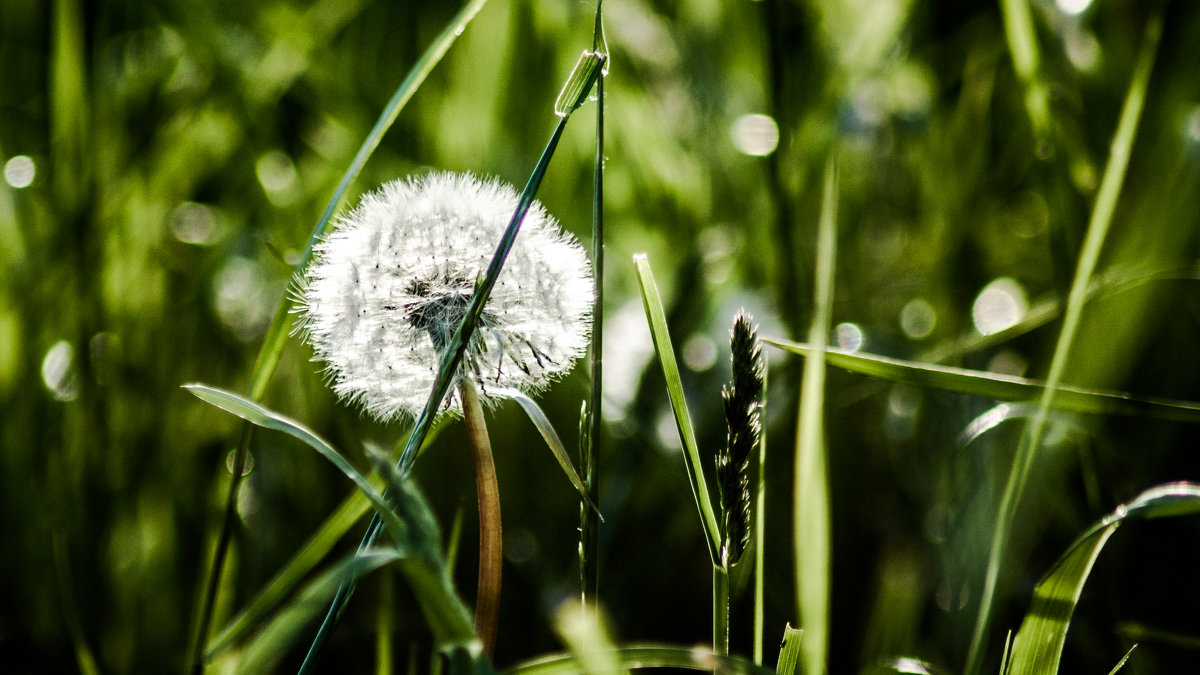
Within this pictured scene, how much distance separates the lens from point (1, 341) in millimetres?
1370

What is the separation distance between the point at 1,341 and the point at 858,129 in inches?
70.8

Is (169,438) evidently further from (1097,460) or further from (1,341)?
(1097,460)

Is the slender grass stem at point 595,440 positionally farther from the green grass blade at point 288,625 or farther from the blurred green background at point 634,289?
the blurred green background at point 634,289

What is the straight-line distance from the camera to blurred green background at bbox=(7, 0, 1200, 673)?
3.82ft

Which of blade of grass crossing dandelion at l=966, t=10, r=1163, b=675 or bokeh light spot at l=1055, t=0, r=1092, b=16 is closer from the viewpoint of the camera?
blade of grass crossing dandelion at l=966, t=10, r=1163, b=675

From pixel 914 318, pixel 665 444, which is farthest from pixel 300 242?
pixel 914 318

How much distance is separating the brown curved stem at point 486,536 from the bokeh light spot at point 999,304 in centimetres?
119

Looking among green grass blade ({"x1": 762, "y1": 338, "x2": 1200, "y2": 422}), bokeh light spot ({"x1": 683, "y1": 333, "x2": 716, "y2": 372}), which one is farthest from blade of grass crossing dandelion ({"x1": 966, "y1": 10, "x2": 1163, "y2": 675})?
bokeh light spot ({"x1": 683, "y1": 333, "x2": 716, "y2": 372})

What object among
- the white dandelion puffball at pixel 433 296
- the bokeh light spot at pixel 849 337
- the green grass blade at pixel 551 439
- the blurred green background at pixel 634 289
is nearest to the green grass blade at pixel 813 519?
the green grass blade at pixel 551 439

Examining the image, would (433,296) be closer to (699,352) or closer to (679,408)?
(679,408)

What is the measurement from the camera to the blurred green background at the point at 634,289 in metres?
1.17

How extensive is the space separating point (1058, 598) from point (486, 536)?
39cm

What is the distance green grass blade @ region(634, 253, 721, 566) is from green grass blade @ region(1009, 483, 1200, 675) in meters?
0.22

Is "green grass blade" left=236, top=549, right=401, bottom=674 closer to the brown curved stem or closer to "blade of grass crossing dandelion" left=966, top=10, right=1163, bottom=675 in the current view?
the brown curved stem
